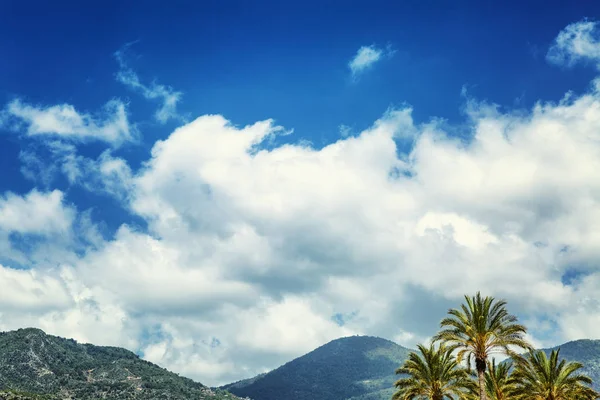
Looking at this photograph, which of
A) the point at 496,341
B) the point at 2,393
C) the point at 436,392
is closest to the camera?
the point at 496,341

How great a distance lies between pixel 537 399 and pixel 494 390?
13.5 feet

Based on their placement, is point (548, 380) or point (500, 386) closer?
point (548, 380)

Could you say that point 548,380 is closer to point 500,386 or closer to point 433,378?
point 500,386

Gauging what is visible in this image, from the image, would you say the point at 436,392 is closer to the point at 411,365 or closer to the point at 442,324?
the point at 411,365

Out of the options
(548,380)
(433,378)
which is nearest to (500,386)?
(548,380)

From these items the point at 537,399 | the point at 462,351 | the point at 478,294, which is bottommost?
the point at 537,399

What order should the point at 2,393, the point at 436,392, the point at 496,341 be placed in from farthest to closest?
the point at 2,393, the point at 436,392, the point at 496,341

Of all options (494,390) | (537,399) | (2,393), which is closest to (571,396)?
(537,399)

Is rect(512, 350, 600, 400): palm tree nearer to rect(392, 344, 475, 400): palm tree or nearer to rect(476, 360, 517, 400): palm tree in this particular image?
rect(476, 360, 517, 400): palm tree

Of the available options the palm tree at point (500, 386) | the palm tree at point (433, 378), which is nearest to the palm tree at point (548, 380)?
the palm tree at point (500, 386)

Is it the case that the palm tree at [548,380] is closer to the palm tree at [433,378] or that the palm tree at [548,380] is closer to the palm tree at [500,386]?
the palm tree at [500,386]

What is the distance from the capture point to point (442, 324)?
4894 cm

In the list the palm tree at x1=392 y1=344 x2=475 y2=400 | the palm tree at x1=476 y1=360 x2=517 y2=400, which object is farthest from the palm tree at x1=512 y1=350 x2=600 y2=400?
the palm tree at x1=392 y1=344 x2=475 y2=400

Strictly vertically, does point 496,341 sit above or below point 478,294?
below
